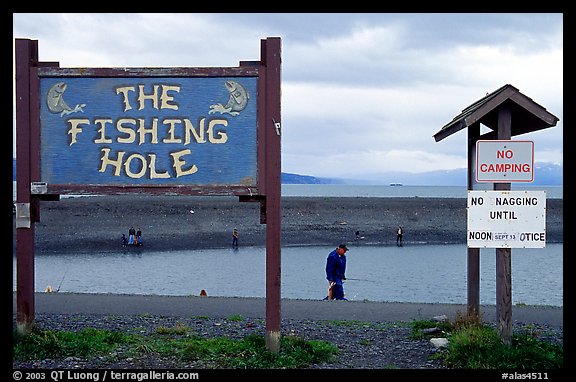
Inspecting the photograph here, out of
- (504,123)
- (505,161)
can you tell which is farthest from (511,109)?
(505,161)

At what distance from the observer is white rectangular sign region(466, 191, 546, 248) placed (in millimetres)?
9148

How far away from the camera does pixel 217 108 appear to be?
9.41m

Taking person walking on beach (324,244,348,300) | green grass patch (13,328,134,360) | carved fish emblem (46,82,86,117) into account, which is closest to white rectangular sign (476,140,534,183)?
green grass patch (13,328,134,360)

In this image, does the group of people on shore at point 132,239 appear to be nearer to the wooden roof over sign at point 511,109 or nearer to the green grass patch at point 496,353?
the wooden roof over sign at point 511,109

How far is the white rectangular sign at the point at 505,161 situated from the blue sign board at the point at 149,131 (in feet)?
10.4

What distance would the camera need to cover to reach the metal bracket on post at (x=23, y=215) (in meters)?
9.62

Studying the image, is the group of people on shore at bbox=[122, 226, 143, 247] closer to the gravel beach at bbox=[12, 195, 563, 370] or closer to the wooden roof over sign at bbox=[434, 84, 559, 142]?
the gravel beach at bbox=[12, 195, 563, 370]

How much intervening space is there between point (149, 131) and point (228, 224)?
167ft

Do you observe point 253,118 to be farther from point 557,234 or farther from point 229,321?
point 557,234

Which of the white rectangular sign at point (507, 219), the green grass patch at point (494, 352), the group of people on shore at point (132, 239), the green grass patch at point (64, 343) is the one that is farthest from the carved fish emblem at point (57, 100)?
the group of people on shore at point (132, 239)

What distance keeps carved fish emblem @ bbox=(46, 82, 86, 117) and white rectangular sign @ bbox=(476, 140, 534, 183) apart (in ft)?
19.4

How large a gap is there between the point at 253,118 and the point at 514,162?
3665mm
